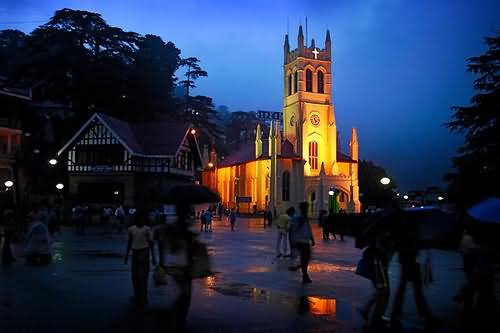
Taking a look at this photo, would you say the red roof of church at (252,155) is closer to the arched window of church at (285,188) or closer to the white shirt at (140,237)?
the arched window of church at (285,188)

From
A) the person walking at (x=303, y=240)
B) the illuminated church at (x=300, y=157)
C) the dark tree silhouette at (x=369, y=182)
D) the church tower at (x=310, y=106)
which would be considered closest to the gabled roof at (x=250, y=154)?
the illuminated church at (x=300, y=157)

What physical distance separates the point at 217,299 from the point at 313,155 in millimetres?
73943

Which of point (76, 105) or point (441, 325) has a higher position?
point (76, 105)

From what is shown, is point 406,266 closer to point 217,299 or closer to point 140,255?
point 217,299

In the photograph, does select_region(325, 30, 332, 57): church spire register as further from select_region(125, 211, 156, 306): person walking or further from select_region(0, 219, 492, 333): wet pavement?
select_region(125, 211, 156, 306): person walking

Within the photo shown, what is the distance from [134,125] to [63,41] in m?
10.3

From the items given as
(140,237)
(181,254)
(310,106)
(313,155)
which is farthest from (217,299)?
(310,106)

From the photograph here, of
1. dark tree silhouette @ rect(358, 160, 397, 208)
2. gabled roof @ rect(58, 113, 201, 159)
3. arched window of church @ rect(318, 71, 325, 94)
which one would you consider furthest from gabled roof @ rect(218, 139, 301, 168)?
gabled roof @ rect(58, 113, 201, 159)

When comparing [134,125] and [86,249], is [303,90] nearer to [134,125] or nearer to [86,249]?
[134,125]

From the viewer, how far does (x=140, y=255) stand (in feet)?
34.1

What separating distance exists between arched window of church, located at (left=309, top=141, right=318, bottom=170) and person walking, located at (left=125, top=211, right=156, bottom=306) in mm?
73600

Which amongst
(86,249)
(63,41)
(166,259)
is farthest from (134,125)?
(166,259)

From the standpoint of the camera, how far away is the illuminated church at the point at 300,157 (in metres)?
79.6

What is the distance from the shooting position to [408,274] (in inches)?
335
